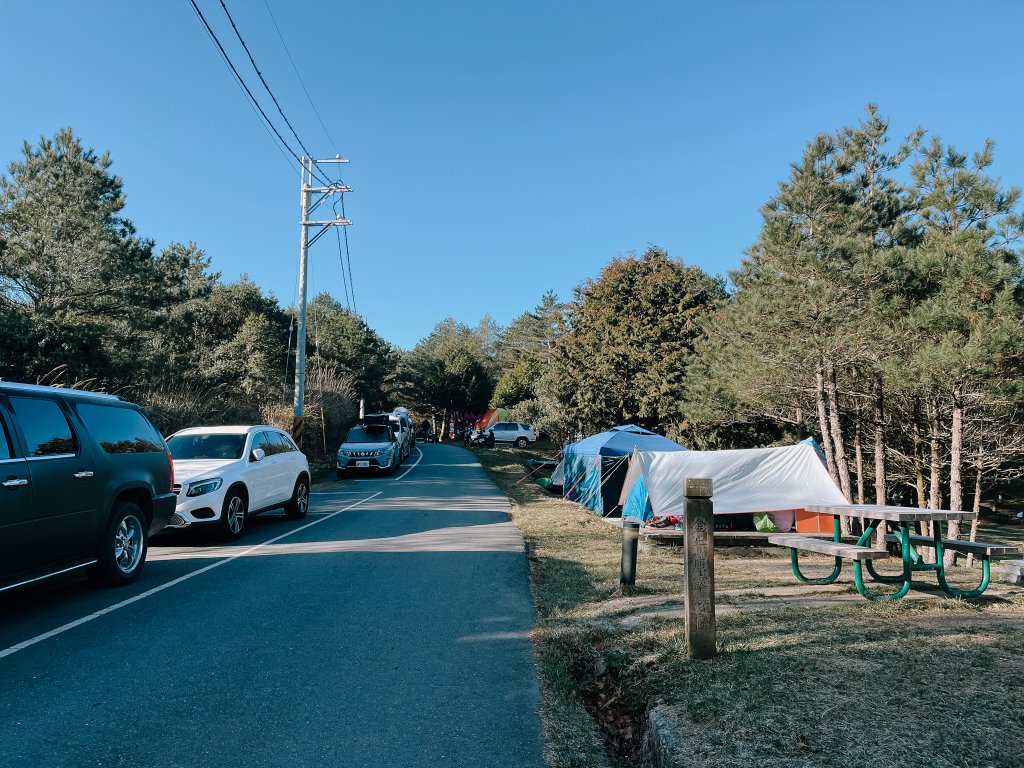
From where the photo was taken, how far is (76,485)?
6.45 m

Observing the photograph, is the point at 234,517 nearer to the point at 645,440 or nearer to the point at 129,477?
the point at 129,477

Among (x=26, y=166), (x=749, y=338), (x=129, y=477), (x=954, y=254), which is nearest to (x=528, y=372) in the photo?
(x=26, y=166)

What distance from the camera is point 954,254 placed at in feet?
38.4

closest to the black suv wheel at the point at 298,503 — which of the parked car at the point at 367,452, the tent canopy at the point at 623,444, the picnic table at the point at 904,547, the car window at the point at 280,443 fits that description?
the car window at the point at 280,443

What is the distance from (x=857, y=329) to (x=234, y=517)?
456 inches

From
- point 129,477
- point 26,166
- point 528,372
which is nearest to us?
point 129,477

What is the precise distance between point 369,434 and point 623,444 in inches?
421

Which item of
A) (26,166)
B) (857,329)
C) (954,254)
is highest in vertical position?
(26,166)

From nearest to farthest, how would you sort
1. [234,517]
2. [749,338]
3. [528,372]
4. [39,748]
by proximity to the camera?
[39,748]
[234,517]
[749,338]
[528,372]

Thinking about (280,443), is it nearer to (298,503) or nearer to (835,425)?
(298,503)

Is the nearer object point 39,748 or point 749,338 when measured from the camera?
point 39,748

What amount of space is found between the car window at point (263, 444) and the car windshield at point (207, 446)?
196 millimetres

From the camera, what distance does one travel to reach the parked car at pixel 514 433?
54.2 metres

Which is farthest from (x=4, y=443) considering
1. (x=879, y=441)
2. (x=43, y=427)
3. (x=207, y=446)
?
(x=879, y=441)
